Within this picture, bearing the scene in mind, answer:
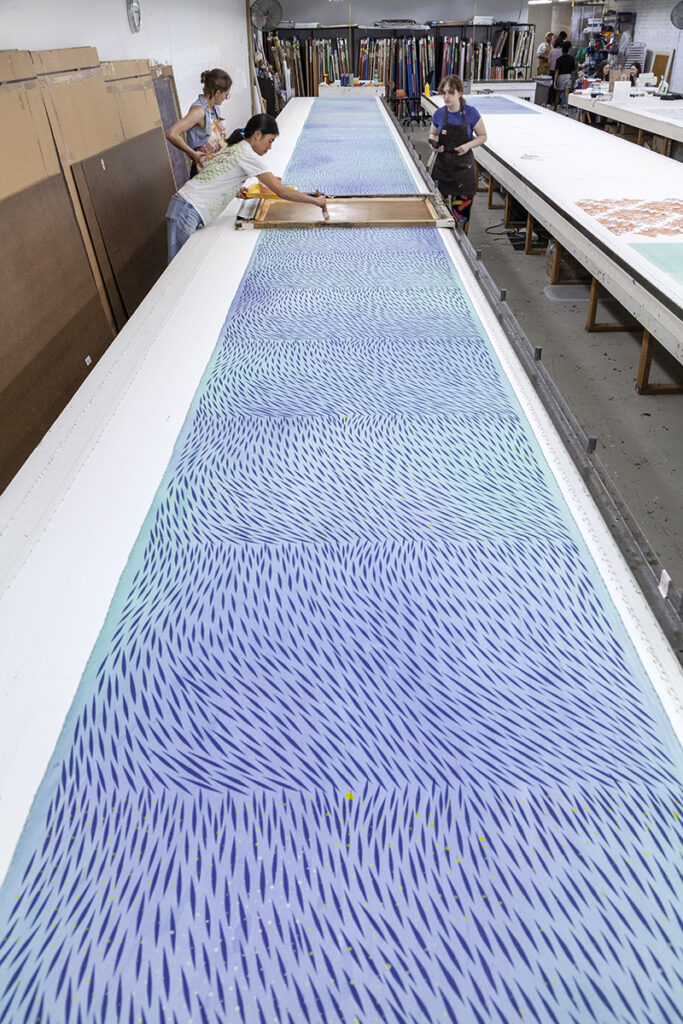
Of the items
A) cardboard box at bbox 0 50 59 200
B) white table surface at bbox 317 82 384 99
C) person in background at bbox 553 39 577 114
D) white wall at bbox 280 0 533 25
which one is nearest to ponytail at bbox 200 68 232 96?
cardboard box at bbox 0 50 59 200

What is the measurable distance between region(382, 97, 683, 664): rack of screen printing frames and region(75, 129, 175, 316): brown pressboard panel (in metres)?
2.32

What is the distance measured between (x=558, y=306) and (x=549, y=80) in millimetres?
10250

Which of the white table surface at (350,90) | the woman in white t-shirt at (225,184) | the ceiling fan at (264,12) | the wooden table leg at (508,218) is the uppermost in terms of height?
the ceiling fan at (264,12)

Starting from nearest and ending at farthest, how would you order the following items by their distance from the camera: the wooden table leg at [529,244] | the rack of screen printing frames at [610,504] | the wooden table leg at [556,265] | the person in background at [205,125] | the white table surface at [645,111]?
the rack of screen printing frames at [610,504] < the person in background at [205,125] < the wooden table leg at [556,265] < the wooden table leg at [529,244] < the white table surface at [645,111]

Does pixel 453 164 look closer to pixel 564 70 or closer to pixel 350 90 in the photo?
pixel 350 90

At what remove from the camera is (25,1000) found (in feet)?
2.41

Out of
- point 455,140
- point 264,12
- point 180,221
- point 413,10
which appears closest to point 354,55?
point 413,10

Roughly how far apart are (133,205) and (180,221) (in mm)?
923

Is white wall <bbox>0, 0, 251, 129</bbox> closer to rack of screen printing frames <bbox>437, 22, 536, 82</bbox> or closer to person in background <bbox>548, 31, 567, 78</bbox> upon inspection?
rack of screen printing frames <bbox>437, 22, 536, 82</bbox>

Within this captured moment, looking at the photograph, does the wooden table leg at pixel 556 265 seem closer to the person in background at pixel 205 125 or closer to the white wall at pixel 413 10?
the person in background at pixel 205 125

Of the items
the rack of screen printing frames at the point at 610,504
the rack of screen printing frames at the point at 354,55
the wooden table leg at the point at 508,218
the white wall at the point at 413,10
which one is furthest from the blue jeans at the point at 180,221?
the white wall at the point at 413,10

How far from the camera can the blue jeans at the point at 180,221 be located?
3254 mm

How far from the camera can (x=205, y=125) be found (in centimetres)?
392

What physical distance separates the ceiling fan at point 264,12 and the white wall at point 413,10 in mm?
2277
